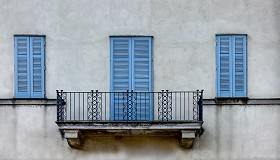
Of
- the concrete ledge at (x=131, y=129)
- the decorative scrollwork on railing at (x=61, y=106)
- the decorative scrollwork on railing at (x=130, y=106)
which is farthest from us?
the decorative scrollwork on railing at (x=130, y=106)

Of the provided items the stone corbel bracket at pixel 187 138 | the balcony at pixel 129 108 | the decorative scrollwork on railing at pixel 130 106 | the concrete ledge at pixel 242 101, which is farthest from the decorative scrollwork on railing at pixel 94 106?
the concrete ledge at pixel 242 101

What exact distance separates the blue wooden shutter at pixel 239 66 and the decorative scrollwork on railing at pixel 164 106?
192 centimetres

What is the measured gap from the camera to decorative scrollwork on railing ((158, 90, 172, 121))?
937 inches

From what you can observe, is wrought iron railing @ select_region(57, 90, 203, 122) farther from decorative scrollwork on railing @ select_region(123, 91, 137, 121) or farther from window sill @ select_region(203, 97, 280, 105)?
window sill @ select_region(203, 97, 280, 105)

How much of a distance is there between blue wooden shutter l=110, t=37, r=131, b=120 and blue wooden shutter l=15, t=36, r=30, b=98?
97.4 inches

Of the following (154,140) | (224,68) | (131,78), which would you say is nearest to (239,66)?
(224,68)

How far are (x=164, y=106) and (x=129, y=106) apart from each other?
3.31ft

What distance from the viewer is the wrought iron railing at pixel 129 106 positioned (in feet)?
78.2

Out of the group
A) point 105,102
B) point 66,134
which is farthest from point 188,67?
point 66,134

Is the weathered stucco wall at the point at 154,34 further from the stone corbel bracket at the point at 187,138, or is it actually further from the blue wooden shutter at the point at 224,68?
the stone corbel bracket at the point at 187,138

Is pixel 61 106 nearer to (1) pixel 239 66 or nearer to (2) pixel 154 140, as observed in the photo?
(2) pixel 154 140

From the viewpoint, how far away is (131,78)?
24078 millimetres

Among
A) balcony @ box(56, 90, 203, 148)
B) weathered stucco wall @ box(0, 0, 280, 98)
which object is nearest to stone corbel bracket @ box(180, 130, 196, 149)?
balcony @ box(56, 90, 203, 148)

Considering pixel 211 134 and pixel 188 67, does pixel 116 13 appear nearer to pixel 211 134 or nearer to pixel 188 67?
pixel 188 67
